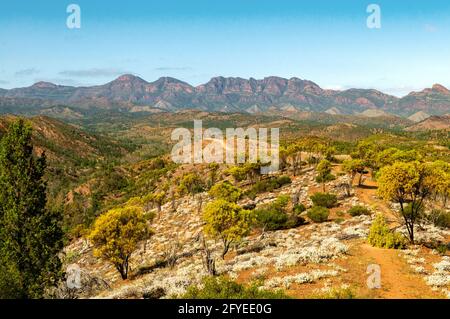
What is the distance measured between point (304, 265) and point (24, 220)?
74.2 ft

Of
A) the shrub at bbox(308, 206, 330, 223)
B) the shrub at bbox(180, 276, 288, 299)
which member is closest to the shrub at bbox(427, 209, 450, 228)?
the shrub at bbox(308, 206, 330, 223)

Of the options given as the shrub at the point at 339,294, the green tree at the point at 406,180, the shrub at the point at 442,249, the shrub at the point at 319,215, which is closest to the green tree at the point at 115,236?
the shrub at the point at 339,294

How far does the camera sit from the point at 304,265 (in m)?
27.2

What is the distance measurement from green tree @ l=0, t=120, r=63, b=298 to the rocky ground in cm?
408

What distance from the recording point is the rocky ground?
74.1 feet

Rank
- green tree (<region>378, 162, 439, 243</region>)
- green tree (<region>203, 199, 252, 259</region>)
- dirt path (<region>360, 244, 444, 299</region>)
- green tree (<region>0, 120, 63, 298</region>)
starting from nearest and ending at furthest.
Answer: dirt path (<region>360, 244, 444, 299</region>)
green tree (<region>0, 120, 63, 298</region>)
green tree (<region>378, 162, 439, 243</region>)
green tree (<region>203, 199, 252, 259</region>)

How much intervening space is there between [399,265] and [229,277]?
1265cm

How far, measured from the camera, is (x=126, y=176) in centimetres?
19188

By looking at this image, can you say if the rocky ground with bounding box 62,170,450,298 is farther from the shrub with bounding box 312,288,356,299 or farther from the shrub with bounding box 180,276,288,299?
the shrub with bounding box 180,276,288,299

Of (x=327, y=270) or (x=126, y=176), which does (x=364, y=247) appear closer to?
(x=327, y=270)

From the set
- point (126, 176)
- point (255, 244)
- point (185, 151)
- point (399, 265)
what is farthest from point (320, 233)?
point (126, 176)

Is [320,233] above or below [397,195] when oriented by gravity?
below
